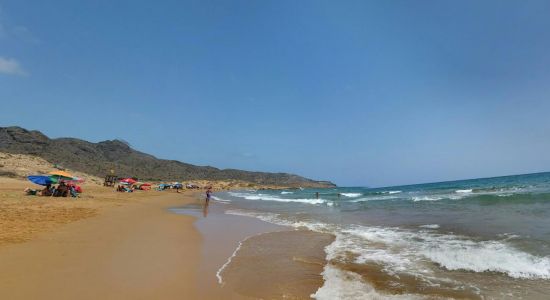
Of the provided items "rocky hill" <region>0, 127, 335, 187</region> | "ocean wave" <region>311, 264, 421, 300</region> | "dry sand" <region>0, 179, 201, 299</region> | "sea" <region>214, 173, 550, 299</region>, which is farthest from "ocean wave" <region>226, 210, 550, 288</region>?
"rocky hill" <region>0, 127, 335, 187</region>

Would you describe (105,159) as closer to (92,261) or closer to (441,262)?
(92,261)

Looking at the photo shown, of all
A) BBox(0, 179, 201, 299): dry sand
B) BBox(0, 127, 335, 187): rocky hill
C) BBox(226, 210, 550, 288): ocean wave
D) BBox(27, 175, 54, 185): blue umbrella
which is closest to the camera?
BBox(0, 179, 201, 299): dry sand

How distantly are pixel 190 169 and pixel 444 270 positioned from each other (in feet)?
383

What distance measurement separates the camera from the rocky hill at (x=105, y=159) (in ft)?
232

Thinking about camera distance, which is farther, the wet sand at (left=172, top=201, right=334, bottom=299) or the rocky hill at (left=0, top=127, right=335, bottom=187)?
the rocky hill at (left=0, top=127, right=335, bottom=187)

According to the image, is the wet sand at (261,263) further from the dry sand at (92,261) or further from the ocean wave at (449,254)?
the ocean wave at (449,254)

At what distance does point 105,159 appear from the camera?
99500mm

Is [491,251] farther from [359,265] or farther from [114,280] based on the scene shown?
[114,280]

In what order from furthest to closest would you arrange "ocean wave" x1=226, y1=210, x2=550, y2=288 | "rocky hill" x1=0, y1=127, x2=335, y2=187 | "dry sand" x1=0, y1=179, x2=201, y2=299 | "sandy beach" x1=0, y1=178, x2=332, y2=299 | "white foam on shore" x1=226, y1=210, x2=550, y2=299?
"rocky hill" x1=0, y1=127, x2=335, y2=187 < "ocean wave" x1=226, y1=210, x2=550, y2=288 < "white foam on shore" x1=226, y1=210, x2=550, y2=299 < "sandy beach" x1=0, y1=178, x2=332, y2=299 < "dry sand" x1=0, y1=179, x2=201, y2=299

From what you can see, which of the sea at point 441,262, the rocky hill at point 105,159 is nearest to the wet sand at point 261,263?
the sea at point 441,262

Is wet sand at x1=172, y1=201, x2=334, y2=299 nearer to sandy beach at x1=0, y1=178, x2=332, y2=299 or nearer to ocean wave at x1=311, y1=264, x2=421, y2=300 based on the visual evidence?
sandy beach at x1=0, y1=178, x2=332, y2=299

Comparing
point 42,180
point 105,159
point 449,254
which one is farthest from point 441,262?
point 105,159

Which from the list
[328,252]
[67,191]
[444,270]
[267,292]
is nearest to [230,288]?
[267,292]

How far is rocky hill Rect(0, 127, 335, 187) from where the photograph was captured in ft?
232
